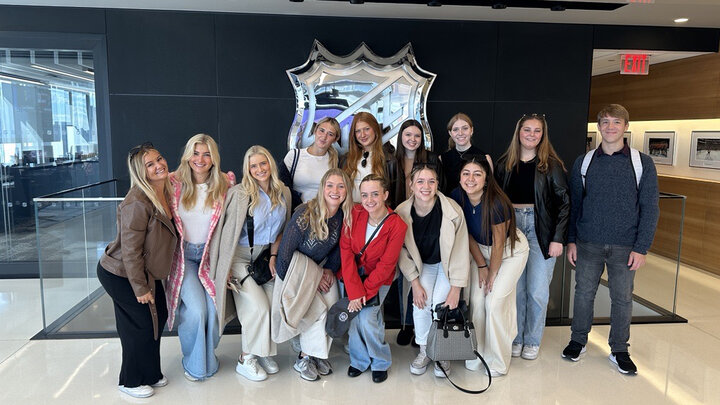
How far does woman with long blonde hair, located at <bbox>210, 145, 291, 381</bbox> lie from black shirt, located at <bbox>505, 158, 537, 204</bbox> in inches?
61.2

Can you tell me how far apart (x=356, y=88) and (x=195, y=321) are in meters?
3.19

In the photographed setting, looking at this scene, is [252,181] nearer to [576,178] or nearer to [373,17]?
[576,178]

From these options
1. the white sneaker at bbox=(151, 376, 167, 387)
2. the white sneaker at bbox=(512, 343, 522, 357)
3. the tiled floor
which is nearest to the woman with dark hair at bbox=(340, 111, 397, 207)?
the tiled floor

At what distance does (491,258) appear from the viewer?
3184 mm

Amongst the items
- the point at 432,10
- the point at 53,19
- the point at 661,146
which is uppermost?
the point at 432,10

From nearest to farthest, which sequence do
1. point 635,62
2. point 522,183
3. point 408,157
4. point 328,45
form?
point 522,183 < point 408,157 < point 328,45 < point 635,62

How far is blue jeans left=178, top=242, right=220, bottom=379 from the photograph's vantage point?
9.95ft

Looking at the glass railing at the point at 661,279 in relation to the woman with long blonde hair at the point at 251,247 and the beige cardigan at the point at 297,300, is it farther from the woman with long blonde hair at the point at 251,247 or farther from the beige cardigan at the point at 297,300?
the woman with long blonde hair at the point at 251,247

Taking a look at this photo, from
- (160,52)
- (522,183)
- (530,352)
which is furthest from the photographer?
(160,52)

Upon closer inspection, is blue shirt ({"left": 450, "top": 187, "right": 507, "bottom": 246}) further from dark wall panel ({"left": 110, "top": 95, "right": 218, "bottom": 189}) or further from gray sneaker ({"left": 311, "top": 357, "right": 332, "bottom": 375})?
dark wall panel ({"left": 110, "top": 95, "right": 218, "bottom": 189})

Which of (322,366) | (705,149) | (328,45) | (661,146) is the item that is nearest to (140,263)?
(322,366)

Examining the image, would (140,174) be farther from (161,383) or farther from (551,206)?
(551,206)

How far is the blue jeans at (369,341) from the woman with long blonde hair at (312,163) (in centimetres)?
100

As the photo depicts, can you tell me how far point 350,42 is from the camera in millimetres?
5332
